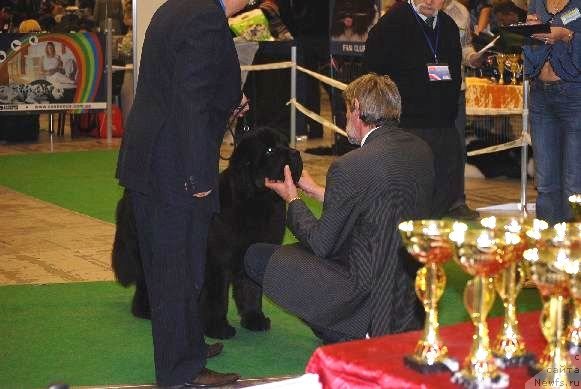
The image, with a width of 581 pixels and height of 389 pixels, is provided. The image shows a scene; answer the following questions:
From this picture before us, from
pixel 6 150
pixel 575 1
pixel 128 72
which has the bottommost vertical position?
pixel 6 150

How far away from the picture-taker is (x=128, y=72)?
12.8 metres

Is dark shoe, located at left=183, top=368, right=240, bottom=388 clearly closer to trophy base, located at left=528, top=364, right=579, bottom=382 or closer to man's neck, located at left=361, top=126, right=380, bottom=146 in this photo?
man's neck, located at left=361, top=126, right=380, bottom=146

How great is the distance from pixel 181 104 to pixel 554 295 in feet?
5.96

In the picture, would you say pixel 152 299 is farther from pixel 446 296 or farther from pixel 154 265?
pixel 446 296

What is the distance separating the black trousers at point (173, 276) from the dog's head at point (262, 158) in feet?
2.18

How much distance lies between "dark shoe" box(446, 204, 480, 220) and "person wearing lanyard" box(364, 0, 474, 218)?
1.43 metres

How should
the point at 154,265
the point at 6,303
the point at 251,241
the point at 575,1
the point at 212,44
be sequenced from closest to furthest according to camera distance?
the point at 212,44 < the point at 154,265 < the point at 251,241 < the point at 6,303 < the point at 575,1

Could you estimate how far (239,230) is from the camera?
4.72m

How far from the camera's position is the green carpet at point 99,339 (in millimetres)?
4418

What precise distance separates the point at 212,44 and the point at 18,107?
8.42 m

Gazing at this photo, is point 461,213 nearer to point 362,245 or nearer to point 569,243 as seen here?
point 362,245

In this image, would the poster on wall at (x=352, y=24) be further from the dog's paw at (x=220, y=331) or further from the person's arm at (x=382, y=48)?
the dog's paw at (x=220, y=331)

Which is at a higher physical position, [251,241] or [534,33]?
[534,33]

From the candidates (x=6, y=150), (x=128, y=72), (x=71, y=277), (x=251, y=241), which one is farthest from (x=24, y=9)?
(x=251, y=241)
